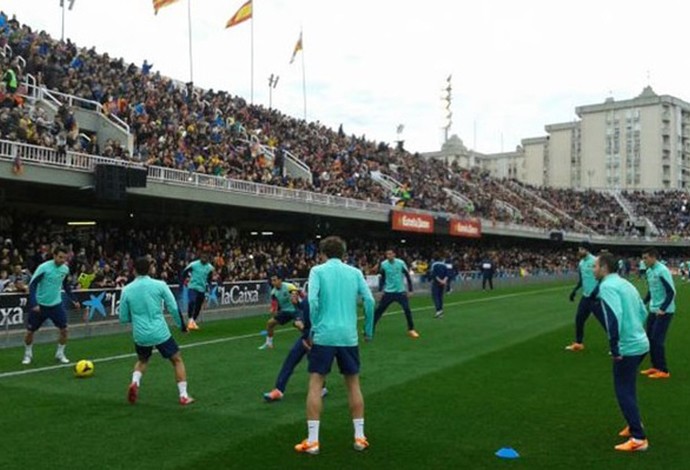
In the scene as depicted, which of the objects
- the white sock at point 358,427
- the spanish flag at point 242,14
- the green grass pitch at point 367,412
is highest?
the spanish flag at point 242,14

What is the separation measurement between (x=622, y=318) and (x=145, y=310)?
558 cm

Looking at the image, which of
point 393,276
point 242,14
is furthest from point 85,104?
point 393,276

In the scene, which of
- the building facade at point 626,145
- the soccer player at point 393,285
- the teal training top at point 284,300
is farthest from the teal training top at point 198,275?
the building facade at point 626,145

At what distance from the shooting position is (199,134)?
101ft

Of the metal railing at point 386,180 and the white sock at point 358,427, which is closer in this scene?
the white sock at point 358,427

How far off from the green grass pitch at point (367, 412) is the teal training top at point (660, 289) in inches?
45.6

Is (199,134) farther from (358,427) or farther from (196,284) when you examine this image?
(358,427)

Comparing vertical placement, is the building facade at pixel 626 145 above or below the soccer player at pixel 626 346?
above

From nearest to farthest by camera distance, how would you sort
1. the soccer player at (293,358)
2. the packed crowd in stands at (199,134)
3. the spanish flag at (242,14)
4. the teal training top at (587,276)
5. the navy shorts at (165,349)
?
the soccer player at (293,358) → the navy shorts at (165,349) → the teal training top at (587,276) → the packed crowd in stands at (199,134) → the spanish flag at (242,14)

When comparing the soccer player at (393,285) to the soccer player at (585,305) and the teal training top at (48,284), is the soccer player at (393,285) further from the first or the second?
the teal training top at (48,284)

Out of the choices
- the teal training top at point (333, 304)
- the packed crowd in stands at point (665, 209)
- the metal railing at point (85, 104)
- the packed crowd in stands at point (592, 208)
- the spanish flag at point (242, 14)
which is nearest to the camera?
the teal training top at point (333, 304)

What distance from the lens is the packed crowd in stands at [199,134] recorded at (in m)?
23.1

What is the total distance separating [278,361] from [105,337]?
20.2 ft

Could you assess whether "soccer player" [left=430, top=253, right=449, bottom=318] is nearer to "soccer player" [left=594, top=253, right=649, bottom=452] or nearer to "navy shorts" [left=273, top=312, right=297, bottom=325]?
"navy shorts" [left=273, top=312, right=297, bottom=325]
